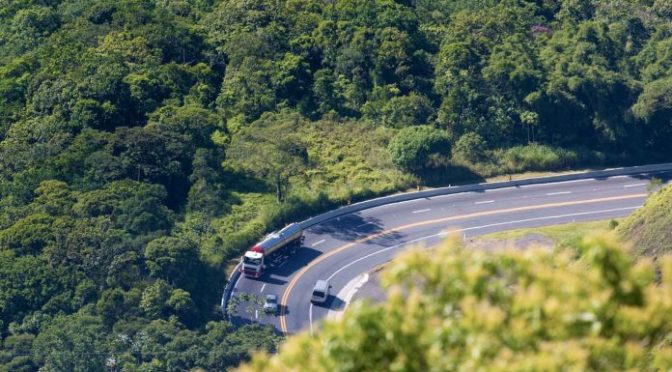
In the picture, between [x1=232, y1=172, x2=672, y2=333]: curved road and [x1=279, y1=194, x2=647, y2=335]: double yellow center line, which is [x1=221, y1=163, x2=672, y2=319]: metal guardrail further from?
[x1=279, y1=194, x2=647, y2=335]: double yellow center line

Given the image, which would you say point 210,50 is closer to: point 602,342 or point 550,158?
point 550,158

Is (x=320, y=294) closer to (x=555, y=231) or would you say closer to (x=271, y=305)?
(x=271, y=305)

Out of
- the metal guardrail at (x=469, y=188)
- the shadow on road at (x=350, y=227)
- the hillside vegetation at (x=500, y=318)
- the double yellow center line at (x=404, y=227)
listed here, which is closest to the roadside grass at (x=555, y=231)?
the double yellow center line at (x=404, y=227)

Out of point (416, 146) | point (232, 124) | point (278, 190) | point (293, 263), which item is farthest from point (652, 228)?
point (232, 124)

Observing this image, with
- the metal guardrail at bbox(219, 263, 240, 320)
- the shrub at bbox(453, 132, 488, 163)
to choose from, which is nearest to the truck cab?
the metal guardrail at bbox(219, 263, 240, 320)

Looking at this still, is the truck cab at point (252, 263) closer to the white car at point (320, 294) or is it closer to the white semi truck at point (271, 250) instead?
the white semi truck at point (271, 250)
